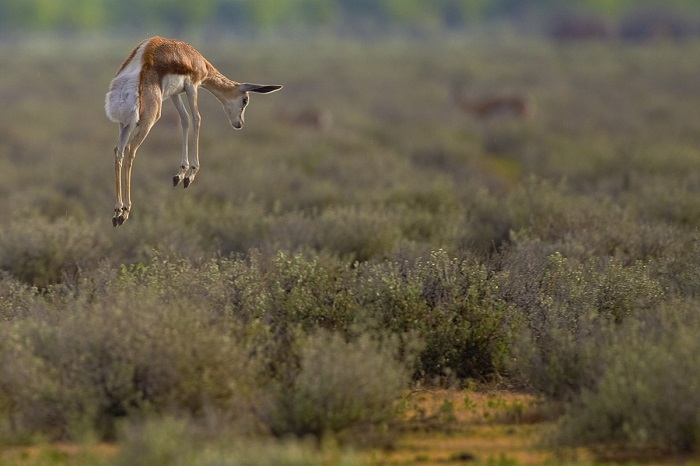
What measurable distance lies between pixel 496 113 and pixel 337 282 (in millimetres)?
22470

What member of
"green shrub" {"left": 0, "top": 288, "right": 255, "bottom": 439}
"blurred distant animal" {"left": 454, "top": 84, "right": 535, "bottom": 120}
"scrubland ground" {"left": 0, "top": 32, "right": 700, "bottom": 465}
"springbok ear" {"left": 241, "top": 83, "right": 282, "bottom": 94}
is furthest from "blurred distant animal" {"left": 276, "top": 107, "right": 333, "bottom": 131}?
"green shrub" {"left": 0, "top": 288, "right": 255, "bottom": 439}

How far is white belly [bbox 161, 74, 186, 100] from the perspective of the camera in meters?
8.58

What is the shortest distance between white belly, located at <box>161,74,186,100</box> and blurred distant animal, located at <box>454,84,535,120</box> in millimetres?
21495

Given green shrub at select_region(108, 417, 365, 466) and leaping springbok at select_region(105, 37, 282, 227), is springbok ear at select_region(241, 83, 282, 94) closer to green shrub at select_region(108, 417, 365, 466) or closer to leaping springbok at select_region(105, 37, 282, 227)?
leaping springbok at select_region(105, 37, 282, 227)

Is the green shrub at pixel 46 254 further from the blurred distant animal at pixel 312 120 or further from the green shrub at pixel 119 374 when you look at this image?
the blurred distant animal at pixel 312 120

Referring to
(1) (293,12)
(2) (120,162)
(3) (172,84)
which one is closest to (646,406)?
(3) (172,84)

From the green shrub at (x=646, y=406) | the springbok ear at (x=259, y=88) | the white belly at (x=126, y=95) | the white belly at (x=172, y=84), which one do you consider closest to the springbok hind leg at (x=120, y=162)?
the white belly at (x=126, y=95)

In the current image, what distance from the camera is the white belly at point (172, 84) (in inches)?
338

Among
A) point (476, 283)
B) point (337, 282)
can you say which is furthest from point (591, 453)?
point (337, 282)

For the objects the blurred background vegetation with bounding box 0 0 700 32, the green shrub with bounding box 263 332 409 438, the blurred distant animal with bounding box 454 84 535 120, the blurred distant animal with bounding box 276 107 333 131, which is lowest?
the green shrub with bounding box 263 332 409 438

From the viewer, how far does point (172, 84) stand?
28.4 feet

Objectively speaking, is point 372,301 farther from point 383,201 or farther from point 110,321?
point 383,201

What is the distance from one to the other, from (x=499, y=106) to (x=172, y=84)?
22314 millimetres

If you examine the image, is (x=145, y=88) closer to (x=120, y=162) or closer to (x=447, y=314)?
(x=120, y=162)
